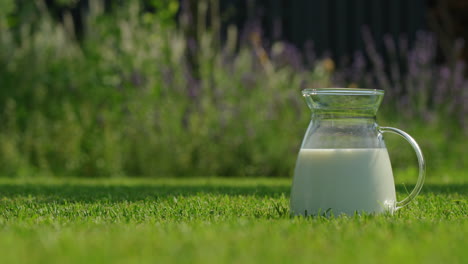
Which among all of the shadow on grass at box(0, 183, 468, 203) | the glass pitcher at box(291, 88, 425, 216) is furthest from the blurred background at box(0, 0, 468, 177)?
the glass pitcher at box(291, 88, 425, 216)

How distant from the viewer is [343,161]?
2686 mm

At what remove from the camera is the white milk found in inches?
106

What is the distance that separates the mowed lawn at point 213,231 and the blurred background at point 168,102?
265cm

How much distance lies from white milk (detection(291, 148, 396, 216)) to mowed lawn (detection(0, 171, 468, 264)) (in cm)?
8

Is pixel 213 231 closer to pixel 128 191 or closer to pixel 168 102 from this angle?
pixel 128 191

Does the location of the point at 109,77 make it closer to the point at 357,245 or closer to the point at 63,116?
the point at 63,116

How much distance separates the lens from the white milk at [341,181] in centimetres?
269

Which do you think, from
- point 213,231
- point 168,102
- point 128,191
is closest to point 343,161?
point 213,231

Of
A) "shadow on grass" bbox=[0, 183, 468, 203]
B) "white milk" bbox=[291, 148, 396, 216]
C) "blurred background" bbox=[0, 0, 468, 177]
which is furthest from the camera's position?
"blurred background" bbox=[0, 0, 468, 177]

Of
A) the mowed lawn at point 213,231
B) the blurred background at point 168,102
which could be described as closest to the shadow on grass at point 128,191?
the mowed lawn at point 213,231

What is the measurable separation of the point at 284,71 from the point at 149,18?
1.55 metres

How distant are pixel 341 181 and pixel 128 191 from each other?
73.6 inches

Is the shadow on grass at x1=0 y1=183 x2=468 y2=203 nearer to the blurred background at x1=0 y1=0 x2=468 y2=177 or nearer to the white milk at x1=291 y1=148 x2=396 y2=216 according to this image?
the white milk at x1=291 y1=148 x2=396 y2=216

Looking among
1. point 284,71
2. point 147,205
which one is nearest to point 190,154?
point 284,71
